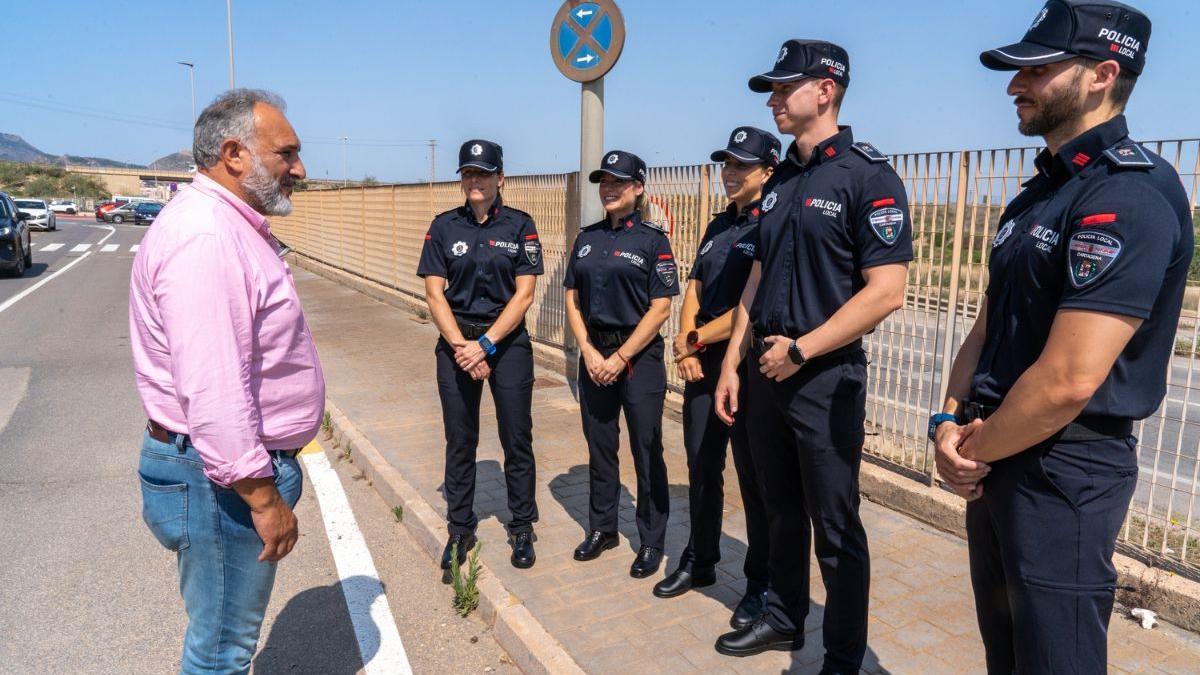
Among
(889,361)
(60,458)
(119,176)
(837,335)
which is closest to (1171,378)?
→ (889,361)

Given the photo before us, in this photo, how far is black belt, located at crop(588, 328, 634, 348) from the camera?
411 cm

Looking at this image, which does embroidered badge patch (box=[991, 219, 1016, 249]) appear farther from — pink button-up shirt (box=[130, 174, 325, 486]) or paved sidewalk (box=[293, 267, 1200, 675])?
pink button-up shirt (box=[130, 174, 325, 486])

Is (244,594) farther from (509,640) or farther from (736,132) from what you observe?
(736,132)

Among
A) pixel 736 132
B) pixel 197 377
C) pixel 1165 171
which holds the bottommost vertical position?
pixel 197 377

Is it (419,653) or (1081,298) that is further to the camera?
(419,653)

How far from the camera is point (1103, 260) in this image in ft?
5.72

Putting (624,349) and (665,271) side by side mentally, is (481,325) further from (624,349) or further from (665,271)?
(665,271)

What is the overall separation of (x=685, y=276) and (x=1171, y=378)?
3.73 metres

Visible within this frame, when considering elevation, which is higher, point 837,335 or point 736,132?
point 736,132

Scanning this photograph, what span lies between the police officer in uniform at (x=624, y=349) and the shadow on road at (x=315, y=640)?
1.20 meters

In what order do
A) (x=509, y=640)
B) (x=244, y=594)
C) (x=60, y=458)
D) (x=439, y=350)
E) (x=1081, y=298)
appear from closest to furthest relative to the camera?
(x=1081, y=298), (x=244, y=594), (x=509, y=640), (x=439, y=350), (x=60, y=458)

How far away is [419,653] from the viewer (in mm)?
3404

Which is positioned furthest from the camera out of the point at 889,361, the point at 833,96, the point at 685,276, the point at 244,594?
the point at 685,276

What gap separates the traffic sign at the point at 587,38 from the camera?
673 cm
